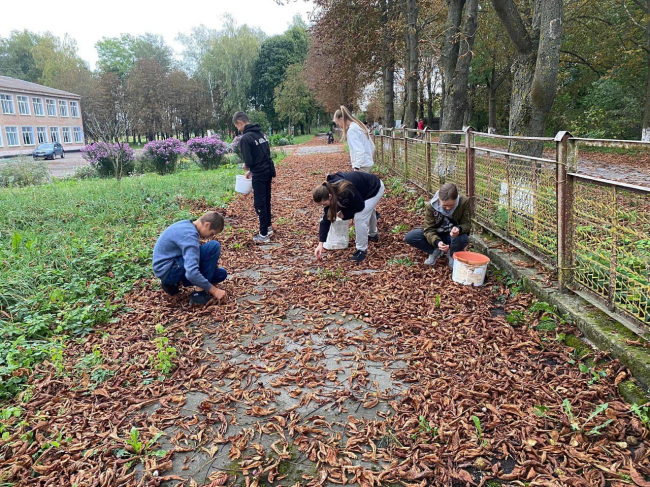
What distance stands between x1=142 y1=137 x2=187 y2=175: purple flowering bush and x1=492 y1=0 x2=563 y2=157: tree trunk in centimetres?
1223

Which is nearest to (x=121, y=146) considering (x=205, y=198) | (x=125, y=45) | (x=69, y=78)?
(x=205, y=198)

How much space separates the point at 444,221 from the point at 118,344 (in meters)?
3.60

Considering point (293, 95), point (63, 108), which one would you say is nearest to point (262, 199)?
point (293, 95)

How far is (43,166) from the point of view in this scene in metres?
15.7

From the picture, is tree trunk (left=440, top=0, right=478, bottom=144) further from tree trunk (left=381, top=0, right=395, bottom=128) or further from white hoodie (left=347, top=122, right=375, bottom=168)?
white hoodie (left=347, top=122, right=375, bottom=168)

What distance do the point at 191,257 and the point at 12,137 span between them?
52.6 meters

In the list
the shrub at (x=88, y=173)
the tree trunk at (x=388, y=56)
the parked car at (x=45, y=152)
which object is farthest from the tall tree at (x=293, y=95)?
the shrub at (x=88, y=173)

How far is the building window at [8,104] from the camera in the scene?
144ft

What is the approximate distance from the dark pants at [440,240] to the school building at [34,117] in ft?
151

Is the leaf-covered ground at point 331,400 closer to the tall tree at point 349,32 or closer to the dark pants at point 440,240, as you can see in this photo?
the dark pants at point 440,240

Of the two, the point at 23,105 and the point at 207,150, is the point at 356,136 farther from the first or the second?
the point at 23,105

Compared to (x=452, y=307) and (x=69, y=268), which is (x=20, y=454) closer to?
(x=69, y=268)

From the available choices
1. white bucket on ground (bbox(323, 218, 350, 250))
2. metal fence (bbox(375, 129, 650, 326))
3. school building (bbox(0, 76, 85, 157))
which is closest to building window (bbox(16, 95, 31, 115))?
school building (bbox(0, 76, 85, 157))

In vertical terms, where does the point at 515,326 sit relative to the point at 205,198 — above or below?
below
